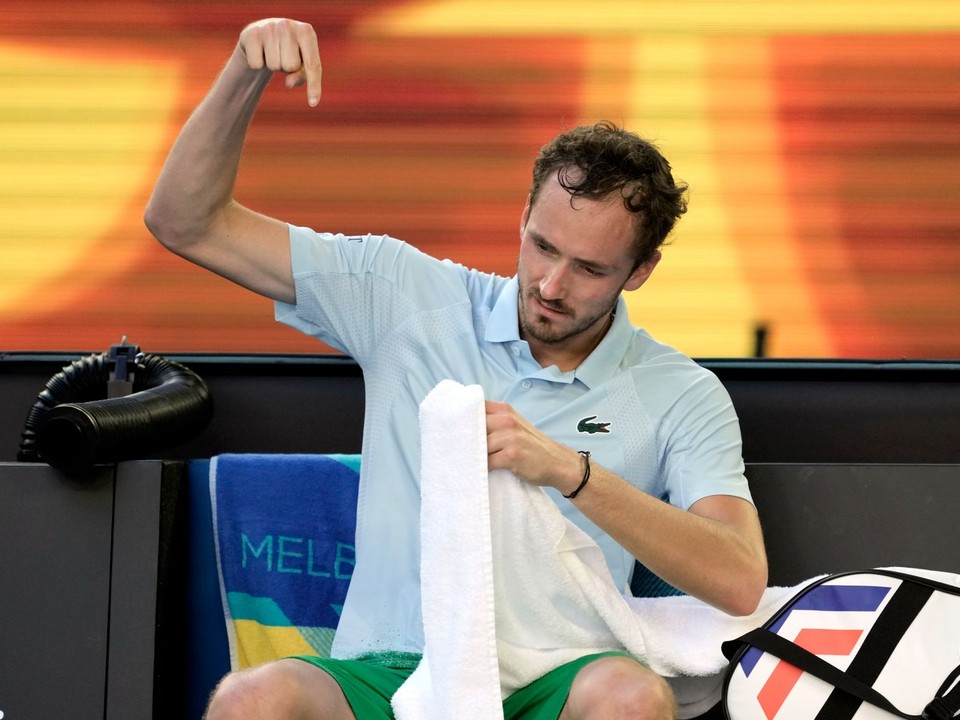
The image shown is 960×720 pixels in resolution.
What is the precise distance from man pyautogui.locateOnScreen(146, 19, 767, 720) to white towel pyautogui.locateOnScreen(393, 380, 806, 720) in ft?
0.17

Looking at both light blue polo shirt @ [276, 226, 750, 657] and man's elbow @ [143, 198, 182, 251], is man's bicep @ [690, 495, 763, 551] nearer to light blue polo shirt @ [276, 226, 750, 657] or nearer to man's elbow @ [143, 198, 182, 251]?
light blue polo shirt @ [276, 226, 750, 657]

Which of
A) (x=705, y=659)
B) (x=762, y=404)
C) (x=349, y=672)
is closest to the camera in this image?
(x=349, y=672)

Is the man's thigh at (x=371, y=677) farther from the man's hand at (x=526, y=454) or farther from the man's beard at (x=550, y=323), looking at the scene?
the man's beard at (x=550, y=323)

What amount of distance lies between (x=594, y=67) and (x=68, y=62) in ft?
4.05

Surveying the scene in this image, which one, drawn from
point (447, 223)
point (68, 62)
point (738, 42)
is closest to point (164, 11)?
point (68, 62)

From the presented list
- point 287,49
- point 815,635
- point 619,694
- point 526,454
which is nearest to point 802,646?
point 815,635

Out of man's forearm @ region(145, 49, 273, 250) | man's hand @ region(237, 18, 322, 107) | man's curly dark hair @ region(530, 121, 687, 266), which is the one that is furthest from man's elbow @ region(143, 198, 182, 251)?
man's curly dark hair @ region(530, 121, 687, 266)

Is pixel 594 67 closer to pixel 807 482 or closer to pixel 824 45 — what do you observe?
pixel 824 45

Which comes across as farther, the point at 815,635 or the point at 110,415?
the point at 110,415

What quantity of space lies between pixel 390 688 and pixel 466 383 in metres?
0.52

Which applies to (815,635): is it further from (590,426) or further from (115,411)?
(115,411)

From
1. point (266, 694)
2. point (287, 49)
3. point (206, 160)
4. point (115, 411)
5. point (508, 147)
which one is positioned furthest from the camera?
point (508, 147)

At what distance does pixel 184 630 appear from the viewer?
7.07 ft

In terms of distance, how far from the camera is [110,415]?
6.34ft
